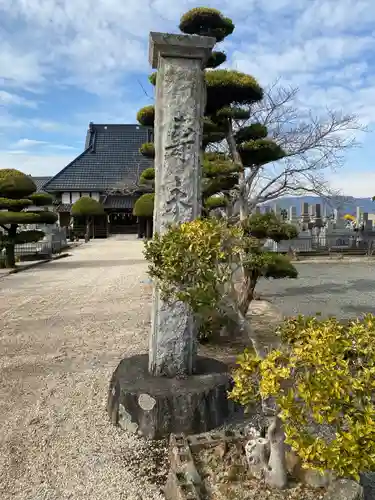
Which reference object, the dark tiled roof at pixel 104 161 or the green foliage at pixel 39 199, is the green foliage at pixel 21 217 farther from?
the dark tiled roof at pixel 104 161

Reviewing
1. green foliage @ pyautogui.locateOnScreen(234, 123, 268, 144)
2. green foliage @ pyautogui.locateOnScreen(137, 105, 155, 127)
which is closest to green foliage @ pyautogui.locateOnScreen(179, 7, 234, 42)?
green foliage @ pyautogui.locateOnScreen(137, 105, 155, 127)

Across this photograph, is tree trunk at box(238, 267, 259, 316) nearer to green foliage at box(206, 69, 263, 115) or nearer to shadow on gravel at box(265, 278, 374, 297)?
green foliage at box(206, 69, 263, 115)

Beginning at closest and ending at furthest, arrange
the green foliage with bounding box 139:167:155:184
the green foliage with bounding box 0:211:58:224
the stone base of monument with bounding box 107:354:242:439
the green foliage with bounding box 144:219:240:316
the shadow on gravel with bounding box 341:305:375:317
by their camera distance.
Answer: the green foliage with bounding box 144:219:240:316 < the stone base of monument with bounding box 107:354:242:439 < the shadow on gravel with bounding box 341:305:375:317 < the green foliage with bounding box 139:167:155:184 < the green foliage with bounding box 0:211:58:224

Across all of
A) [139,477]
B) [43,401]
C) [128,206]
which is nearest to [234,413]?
[139,477]

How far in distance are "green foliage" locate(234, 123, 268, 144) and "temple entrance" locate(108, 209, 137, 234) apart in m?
25.6

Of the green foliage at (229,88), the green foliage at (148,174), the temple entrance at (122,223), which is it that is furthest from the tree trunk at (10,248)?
the temple entrance at (122,223)

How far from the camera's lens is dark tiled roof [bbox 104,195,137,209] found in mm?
30922

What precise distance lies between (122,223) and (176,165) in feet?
98.8

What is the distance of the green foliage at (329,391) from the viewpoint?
164 centimetres

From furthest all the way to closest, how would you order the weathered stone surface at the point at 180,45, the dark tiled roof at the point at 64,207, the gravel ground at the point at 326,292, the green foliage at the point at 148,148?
the dark tiled roof at the point at 64,207, the green foliage at the point at 148,148, the gravel ground at the point at 326,292, the weathered stone surface at the point at 180,45

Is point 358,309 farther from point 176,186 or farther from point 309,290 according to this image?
point 176,186

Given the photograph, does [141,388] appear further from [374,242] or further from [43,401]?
[374,242]

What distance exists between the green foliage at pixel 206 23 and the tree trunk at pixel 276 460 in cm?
678

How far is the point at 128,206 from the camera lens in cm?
3098
